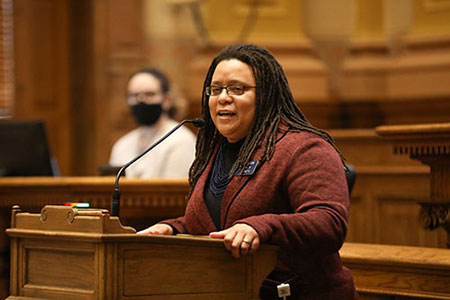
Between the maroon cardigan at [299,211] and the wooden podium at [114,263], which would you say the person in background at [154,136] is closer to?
the maroon cardigan at [299,211]

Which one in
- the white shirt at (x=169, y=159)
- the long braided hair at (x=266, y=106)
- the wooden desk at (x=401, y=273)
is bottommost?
the wooden desk at (x=401, y=273)

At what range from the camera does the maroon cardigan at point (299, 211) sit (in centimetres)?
229

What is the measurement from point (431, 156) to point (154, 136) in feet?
7.52

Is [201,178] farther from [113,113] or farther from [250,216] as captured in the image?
[113,113]

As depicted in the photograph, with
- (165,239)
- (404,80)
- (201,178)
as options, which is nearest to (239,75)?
(201,178)

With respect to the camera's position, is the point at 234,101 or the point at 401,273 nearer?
the point at 234,101

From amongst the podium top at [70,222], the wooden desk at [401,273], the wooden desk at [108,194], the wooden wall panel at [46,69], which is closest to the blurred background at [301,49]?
the wooden wall panel at [46,69]

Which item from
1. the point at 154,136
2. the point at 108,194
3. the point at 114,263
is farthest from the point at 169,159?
the point at 114,263

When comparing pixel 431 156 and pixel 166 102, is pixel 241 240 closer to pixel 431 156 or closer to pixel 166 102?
pixel 431 156

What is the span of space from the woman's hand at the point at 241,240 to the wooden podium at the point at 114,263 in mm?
30

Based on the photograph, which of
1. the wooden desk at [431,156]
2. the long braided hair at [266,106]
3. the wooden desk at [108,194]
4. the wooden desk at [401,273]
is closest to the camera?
the long braided hair at [266,106]

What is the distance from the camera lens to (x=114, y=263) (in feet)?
6.85

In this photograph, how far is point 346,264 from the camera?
11.2 ft

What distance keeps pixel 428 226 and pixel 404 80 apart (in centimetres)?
276
